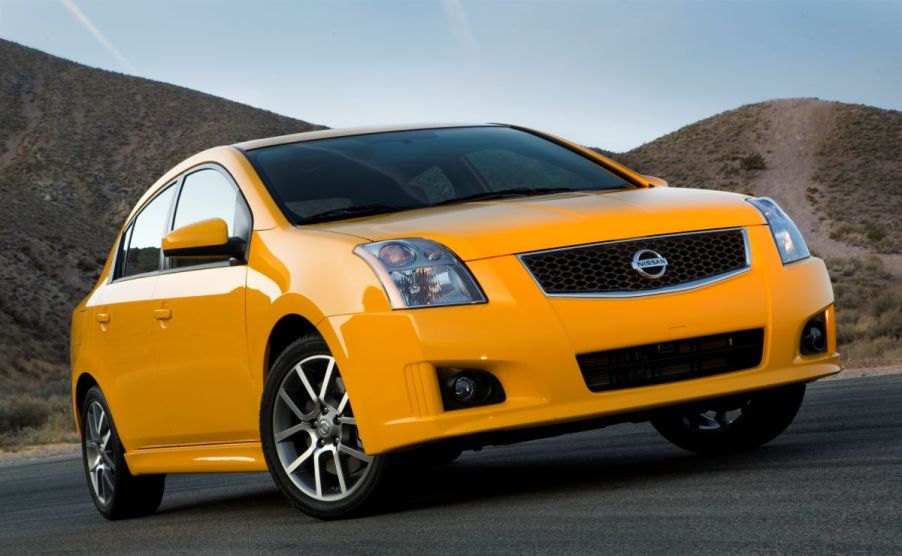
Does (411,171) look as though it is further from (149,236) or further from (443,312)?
(149,236)

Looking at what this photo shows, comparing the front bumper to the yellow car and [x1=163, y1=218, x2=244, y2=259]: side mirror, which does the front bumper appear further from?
[x1=163, y1=218, x2=244, y2=259]: side mirror

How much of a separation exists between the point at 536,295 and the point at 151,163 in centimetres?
7053

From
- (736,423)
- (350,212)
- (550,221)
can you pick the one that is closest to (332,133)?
(350,212)

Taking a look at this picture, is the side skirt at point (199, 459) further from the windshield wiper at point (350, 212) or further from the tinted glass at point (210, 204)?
the windshield wiper at point (350, 212)

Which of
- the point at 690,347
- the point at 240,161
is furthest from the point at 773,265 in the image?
the point at 240,161

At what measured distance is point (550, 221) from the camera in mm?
5703

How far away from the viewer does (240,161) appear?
270 inches

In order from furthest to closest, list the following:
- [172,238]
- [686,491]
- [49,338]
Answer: [49,338]
[172,238]
[686,491]

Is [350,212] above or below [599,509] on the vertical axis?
above

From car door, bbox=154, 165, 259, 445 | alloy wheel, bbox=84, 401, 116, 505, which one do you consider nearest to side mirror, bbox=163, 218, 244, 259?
car door, bbox=154, 165, 259, 445

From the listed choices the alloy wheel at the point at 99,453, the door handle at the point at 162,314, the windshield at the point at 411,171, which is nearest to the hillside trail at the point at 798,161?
the alloy wheel at the point at 99,453

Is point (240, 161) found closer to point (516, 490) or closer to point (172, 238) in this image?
point (172, 238)

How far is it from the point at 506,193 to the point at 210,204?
1.52m

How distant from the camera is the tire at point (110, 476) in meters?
7.81
